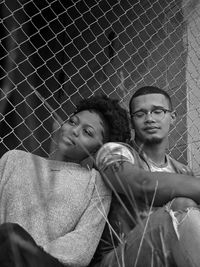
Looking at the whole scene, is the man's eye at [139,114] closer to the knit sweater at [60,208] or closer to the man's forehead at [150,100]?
the man's forehead at [150,100]

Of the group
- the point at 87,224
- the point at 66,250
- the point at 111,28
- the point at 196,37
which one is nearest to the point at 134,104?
the point at 87,224

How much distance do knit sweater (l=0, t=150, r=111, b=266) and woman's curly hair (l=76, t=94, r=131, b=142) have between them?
0.26m

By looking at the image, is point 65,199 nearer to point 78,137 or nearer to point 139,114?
point 78,137

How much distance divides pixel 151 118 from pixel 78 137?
0.33 metres

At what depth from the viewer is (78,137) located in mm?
1744

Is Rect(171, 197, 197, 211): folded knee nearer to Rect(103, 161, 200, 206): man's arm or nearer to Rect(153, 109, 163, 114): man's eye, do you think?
Rect(103, 161, 200, 206): man's arm

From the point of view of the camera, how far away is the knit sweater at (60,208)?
1.40m

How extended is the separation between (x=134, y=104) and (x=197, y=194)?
692mm

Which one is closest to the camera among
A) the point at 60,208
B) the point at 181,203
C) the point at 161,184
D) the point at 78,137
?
the point at 181,203

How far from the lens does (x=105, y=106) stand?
6.34 ft

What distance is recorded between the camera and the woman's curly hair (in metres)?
1.87

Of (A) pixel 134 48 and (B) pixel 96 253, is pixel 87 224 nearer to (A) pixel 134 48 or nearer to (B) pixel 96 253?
(B) pixel 96 253

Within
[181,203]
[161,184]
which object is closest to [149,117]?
[161,184]

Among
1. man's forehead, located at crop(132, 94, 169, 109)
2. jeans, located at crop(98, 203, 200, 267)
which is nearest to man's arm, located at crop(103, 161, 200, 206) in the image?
jeans, located at crop(98, 203, 200, 267)
